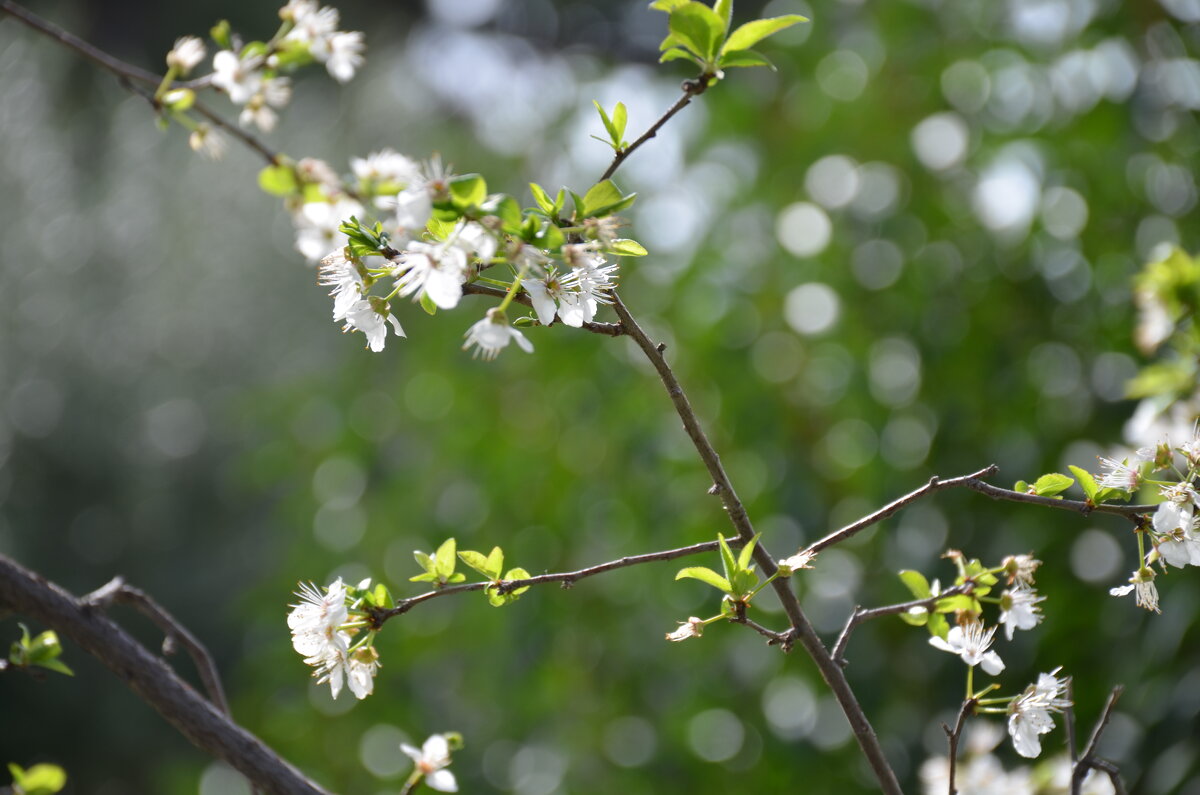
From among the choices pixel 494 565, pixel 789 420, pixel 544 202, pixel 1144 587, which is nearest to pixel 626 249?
pixel 544 202

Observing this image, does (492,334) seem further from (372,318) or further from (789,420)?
(789,420)

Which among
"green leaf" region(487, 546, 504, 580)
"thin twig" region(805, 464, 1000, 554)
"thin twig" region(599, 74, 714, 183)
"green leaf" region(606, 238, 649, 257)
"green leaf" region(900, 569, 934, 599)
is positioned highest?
"thin twig" region(599, 74, 714, 183)

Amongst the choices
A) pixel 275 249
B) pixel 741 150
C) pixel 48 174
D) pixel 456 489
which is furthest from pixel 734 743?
pixel 48 174

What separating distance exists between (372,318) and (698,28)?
0.17 m

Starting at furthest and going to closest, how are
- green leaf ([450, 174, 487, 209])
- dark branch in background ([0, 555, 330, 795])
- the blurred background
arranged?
the blurred background < dark branch in background ([0, 555, 330, 795]) < green leaf ([450, 174, 487, 209])

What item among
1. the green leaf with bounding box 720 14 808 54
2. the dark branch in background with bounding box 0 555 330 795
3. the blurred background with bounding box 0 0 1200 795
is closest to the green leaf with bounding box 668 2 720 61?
the green leaf with bounding box 720 14 808 54

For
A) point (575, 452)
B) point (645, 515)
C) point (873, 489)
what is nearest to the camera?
point (873, 489)

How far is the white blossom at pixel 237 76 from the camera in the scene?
1.45 feet

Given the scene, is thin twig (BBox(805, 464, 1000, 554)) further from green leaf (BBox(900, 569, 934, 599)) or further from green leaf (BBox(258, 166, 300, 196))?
green leaf (BBox(258, 166, 300, 196))

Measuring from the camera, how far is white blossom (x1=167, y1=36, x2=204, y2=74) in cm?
45

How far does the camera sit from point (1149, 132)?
1.14m

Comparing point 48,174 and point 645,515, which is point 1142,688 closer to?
point 645,515

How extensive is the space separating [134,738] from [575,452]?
6.28 feet

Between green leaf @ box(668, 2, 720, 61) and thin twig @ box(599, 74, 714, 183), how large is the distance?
12 mm
